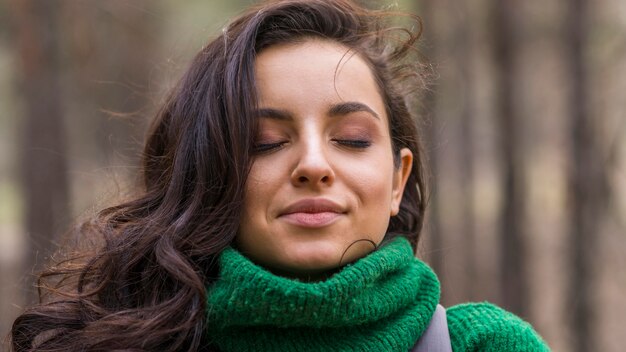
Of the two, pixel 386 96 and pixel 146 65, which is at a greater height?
pixel 386 96

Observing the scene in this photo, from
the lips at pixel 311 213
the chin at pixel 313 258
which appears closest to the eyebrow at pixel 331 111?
the lips at pixel 311 213

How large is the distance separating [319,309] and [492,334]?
51cm

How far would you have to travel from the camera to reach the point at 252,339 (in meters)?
2.22

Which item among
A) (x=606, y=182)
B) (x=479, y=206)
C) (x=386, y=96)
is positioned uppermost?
(x=386, y=96)

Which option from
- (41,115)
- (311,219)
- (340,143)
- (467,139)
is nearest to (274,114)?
(340,143)

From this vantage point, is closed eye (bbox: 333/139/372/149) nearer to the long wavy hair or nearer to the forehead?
the forehead

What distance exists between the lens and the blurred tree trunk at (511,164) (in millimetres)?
8727

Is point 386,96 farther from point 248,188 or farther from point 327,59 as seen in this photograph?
point 248,188

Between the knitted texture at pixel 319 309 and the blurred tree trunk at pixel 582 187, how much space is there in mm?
5742

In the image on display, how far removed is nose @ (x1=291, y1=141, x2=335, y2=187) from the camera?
2232 millimetres

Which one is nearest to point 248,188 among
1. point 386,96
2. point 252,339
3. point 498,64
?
point 252,339

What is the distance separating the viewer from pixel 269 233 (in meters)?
2.27

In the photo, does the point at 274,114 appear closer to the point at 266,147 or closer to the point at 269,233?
the point at 266,147

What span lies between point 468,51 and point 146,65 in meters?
5.25
